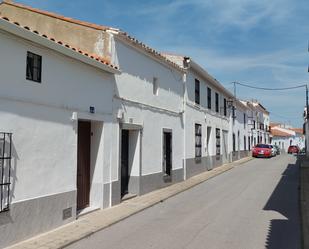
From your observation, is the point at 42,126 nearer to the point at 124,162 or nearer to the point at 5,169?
the point at 5,169

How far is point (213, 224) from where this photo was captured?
9.43 m

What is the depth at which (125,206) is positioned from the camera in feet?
37.8

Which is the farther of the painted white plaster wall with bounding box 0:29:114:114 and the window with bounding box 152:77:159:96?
the window with bounding box 152:77:159:96

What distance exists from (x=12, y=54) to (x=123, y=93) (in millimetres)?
5192

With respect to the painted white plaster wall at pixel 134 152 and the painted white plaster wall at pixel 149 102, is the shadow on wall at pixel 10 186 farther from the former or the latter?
the painted white plaster wall at pixel 134 152

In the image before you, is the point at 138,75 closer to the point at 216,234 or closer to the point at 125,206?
the point at 125,206

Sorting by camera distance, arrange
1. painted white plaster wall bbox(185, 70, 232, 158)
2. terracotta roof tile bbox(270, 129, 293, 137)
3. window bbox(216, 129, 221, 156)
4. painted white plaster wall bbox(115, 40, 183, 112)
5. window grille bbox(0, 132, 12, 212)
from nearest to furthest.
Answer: window grille bbox(0, 132, 12, 212), painted white plaster wall bbox(115, 40, 183, 112), painted white plaster wall bbox(185, 70, 232, 158), window bbox(216, 129, 221, 156), terracotta roof tile bbox(270, 129, 293, 137)

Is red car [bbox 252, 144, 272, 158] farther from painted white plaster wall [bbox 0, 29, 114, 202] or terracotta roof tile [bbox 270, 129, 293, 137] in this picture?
terracotta roof tile [bbox 270, 129, 293, 137]

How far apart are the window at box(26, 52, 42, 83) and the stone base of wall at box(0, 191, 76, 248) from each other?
2.31 metres

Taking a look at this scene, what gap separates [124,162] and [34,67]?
5838mm

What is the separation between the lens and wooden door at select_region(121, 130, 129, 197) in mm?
13117

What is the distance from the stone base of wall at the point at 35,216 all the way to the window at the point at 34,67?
231cm

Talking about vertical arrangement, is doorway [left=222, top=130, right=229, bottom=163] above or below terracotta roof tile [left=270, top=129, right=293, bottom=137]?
below

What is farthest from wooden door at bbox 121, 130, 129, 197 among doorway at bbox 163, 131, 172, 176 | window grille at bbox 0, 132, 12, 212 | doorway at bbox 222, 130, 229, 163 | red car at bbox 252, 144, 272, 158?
red car at bbox 252, 144, 272, 158
